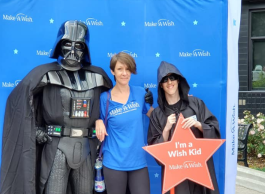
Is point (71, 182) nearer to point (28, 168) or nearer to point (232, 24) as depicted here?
point (28, 168)

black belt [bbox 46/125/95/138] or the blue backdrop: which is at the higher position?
the blue backdrop

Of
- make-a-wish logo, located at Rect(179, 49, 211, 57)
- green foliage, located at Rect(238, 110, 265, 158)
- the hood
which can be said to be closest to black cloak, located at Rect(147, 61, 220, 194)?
the hood

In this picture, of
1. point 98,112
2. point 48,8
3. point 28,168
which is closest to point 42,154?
point 28,168

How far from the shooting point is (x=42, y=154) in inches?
121

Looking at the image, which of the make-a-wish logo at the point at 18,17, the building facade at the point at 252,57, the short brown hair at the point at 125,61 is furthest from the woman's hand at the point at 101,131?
the building facade at the point at 252,57

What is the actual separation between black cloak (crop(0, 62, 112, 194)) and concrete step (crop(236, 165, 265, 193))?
11.0 ft

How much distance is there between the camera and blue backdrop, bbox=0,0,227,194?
3838 millimetres

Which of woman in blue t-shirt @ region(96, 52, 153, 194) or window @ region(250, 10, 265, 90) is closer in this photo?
woman in blue t-shirt @ region(96, 52, 153, 194)

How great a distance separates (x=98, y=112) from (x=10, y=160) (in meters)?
0.91

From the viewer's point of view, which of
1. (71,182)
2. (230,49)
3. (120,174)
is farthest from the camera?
(230,49)

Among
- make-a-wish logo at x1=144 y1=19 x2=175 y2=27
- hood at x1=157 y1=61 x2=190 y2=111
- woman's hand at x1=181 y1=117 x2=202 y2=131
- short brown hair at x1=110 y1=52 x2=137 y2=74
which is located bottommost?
woman's hand at x1=181 y1=117 x2=202 y2=131

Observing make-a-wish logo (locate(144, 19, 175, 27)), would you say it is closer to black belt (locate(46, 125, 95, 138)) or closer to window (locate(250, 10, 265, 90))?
black belt (locate(46, 125, 95, 138))

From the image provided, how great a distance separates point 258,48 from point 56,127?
696 centimetres

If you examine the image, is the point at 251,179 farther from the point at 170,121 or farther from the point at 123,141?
Answer: the point at 123,141
